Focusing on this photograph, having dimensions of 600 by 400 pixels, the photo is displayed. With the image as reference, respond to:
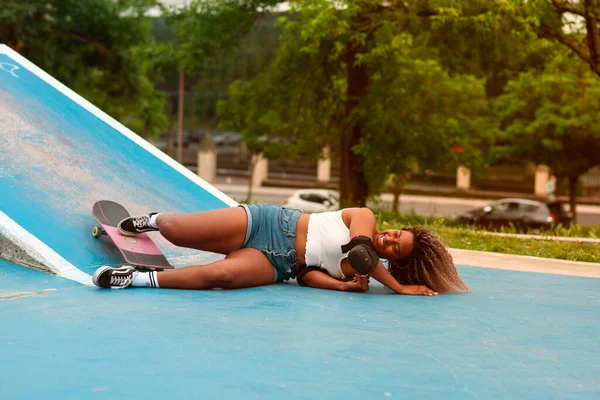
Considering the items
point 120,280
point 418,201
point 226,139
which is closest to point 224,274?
point 120,280

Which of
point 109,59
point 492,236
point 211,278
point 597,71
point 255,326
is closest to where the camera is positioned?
point 255,326

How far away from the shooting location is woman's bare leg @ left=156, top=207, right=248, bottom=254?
5.70m

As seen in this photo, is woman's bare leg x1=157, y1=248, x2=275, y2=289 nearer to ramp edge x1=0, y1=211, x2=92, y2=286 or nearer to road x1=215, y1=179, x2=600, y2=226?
ramp edge x1=0, y1=211, x2=92, y2=286

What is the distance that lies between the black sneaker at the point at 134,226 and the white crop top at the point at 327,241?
123 centimetres

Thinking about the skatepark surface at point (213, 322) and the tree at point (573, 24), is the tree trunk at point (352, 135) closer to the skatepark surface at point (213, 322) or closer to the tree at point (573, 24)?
the tree at point (573, 24)

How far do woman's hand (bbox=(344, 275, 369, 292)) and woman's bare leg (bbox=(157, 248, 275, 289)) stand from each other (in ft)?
1.98

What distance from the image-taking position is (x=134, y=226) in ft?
20.3

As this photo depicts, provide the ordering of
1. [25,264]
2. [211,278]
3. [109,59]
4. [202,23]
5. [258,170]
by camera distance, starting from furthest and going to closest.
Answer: [258,170], [109,59], [202,23], [25,264], [211,278]

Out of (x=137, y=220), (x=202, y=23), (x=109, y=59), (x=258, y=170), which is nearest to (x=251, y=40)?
(x=258, y=170)

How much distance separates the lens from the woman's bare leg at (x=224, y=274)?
5.55 meters

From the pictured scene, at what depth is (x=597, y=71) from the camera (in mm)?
16422

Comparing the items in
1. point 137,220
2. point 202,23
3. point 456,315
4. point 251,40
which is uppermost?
point 251,40

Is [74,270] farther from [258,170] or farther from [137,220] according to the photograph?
[258,170]

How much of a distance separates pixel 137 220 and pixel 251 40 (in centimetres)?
4626
